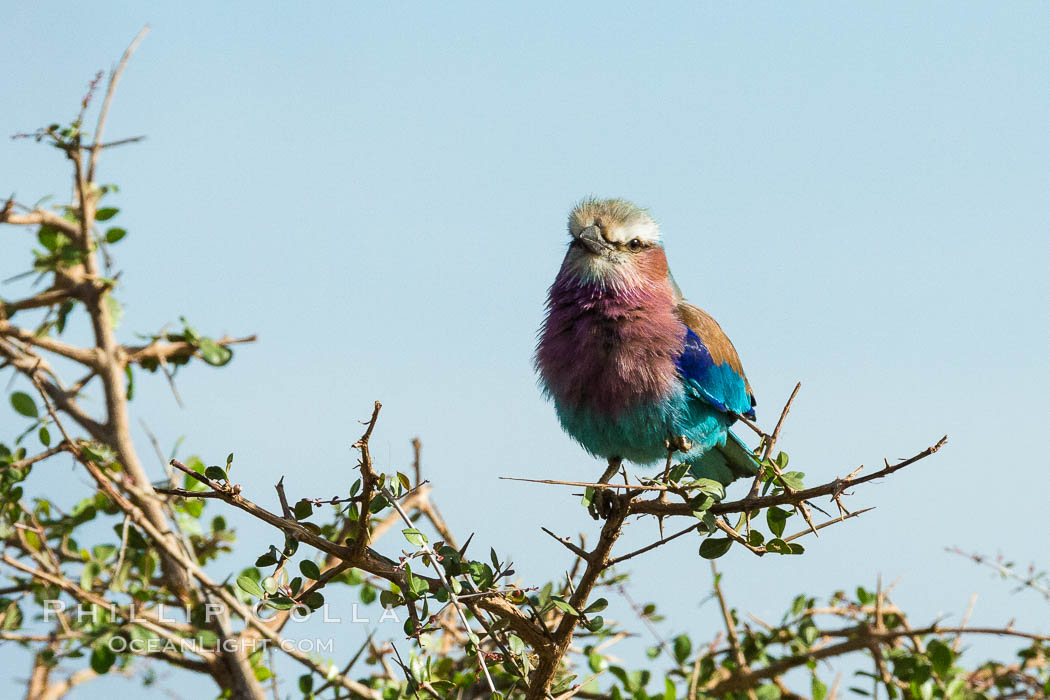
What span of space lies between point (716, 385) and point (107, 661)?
258cm

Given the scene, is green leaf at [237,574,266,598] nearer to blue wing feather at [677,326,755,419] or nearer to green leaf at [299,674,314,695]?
green leaf at [299,674,314,695]

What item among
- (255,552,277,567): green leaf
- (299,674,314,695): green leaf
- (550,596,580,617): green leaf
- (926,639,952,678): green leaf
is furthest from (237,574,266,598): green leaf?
(926,639,952,678): green leaf

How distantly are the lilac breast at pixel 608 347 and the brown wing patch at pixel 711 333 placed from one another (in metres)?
0.11

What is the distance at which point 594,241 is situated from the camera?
4555 mm

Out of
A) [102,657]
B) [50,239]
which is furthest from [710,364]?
[50,239]

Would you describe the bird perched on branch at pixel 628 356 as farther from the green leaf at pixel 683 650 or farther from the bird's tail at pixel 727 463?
the green leaf at pixel 683 650

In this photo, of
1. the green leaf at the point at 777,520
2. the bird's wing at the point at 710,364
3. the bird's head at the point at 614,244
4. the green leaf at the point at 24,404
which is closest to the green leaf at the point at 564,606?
the green leaf at the point at 777,520

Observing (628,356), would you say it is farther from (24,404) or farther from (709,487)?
(24,404)

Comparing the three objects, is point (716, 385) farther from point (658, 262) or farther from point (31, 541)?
point (31, 541)

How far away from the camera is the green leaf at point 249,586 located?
10.8ft

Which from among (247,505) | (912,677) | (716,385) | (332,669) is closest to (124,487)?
(332,669)

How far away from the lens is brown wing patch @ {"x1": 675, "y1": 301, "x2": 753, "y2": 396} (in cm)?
454

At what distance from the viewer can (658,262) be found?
475 centimetres

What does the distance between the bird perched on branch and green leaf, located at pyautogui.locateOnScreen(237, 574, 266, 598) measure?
1.50 metres
